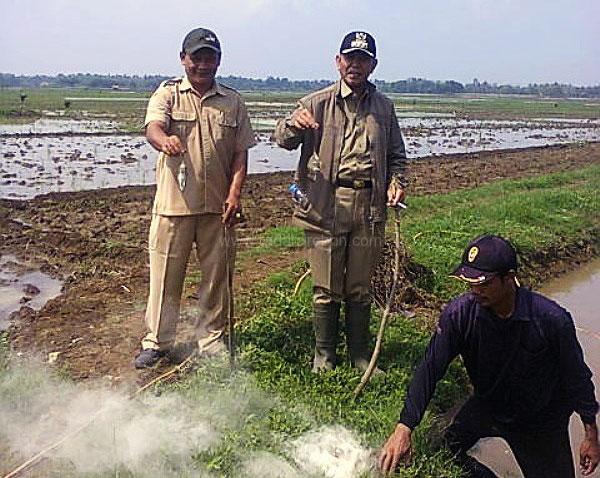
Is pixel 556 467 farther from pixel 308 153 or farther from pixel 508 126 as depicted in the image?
pixel 508 126

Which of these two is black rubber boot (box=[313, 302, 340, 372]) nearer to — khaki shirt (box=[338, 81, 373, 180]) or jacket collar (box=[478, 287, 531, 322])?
khaki shirt (box=[338, 81, 373, 180])

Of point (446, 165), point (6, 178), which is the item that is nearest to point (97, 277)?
point (6, 178)

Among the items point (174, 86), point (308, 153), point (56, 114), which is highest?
point (174, 86)

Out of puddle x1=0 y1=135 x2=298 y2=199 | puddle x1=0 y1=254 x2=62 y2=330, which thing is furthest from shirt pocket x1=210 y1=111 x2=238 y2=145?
puddle x1=0 y1=135 x2=298 y2=199

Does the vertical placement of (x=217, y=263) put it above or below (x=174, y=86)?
below

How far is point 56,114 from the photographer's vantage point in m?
34.0

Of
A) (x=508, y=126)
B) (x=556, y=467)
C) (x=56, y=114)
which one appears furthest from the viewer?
(x=508, y=126)

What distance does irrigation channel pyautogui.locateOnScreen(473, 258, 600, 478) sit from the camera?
4.61 metres

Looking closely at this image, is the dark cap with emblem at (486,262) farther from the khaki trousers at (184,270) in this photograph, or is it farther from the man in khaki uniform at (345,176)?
the khaki trousers at (184,270)

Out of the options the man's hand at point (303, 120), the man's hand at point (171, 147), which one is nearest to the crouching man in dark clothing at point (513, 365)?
the man's hand at point (303, 120)

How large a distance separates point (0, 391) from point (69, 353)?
770 millimetres

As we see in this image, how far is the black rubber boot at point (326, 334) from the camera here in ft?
15.5

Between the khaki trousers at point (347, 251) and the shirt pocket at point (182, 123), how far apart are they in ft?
3.21

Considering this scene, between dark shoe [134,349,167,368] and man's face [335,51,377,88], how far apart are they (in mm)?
2122
